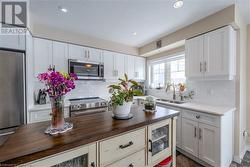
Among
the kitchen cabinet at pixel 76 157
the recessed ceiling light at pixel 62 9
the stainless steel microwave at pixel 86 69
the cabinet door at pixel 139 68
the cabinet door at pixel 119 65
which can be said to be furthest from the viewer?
the cabinet door at pixel 139 68

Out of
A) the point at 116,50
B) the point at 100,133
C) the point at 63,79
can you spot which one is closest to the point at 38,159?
the point at 100,133

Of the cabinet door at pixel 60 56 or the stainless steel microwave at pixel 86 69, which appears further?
the stainless steel microwave at pixel 86 69

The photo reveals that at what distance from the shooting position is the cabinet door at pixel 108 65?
352cm

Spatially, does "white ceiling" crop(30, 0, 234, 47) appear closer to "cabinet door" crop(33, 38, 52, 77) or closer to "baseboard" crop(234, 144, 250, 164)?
"cabinet door" crop(33, 38, 52, 77)

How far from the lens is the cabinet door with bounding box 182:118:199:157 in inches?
86.7

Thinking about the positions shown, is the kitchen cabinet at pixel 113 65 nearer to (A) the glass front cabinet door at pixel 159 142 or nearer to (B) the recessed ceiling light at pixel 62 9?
(B) the recessed ceiling light at pixel 62 9

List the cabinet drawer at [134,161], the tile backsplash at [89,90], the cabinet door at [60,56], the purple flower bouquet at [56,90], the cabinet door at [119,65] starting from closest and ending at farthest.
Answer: the purple flower bouquet at [56,90], the cabinet drawer at [134,161], the cabinet door at [60,56], the tile backsplash at [89,90], the cabinet door at [119,65]

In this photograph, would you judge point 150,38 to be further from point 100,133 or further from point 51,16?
point 100,133

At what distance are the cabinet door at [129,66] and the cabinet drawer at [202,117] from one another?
6.88 feet

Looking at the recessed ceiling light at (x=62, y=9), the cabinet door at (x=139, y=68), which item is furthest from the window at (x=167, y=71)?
the recessed ceiling light at (x=62, y=9)

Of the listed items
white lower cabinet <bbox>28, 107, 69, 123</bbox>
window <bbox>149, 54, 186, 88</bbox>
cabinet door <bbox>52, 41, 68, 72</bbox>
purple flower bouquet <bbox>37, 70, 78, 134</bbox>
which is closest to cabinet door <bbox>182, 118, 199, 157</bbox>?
window <bbox>149, 54, 186, 88</bbox>

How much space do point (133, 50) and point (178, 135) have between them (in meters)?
2.93

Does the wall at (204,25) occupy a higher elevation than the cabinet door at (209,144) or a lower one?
higher

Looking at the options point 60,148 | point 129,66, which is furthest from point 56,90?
point 129,66
